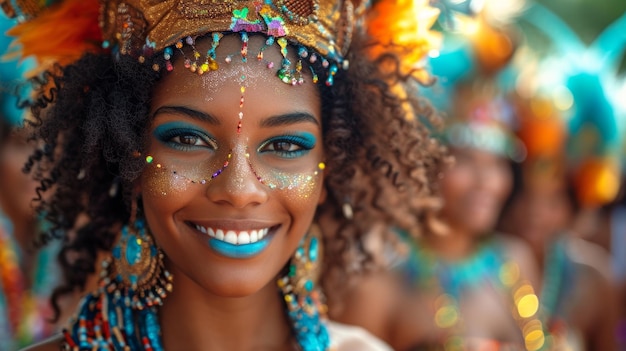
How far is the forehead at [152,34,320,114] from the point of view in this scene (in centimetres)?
223

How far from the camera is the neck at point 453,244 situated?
4.66 metres

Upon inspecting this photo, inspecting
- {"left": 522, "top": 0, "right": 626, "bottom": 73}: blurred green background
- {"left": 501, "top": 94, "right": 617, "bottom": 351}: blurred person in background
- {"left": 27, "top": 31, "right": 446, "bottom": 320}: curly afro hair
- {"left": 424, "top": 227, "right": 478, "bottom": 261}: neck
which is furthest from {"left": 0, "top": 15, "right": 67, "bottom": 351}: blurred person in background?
{"left": 522, "top": 0, "right": 626, "bottom": 73}: blurred green background

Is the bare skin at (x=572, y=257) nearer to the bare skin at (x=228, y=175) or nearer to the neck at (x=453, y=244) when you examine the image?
the neck at (x=453, y=244)

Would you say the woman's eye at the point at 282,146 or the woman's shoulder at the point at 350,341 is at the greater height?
the woman's eye at the point at 282,146

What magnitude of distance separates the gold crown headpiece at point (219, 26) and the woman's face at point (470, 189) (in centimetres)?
230

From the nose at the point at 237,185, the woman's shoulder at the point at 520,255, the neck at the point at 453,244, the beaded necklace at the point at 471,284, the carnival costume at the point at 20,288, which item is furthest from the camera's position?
the woman's shoulder at the point at 520,255

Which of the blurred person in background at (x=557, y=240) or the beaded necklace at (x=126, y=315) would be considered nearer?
the beaded necklace at (x=126, y=315)

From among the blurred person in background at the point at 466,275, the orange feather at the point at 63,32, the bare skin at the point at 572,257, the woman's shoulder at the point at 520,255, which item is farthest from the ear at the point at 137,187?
the bare skin at the point at 572,257

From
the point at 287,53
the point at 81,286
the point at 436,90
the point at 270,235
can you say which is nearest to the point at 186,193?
the point at 270,235

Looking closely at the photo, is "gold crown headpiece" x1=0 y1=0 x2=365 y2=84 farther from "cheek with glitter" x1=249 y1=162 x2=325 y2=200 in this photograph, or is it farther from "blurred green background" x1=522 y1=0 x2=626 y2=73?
"blurred green background" x1=522 y1=0 x2=626 y2=73

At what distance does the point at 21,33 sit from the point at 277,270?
1.17 metres

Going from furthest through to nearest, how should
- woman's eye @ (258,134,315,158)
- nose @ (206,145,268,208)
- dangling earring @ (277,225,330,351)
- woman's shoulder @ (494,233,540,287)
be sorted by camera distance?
1. woman's shoulder @ (494,233,540,287)
2. dangling earring @ (277,225,330,351)
3. woman's eye @ (258,134,315,158)
4. nose @ (206,145,268,208)

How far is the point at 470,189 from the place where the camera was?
4637 millimetres

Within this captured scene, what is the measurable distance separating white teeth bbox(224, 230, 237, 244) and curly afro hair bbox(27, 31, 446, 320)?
13.2 inches
